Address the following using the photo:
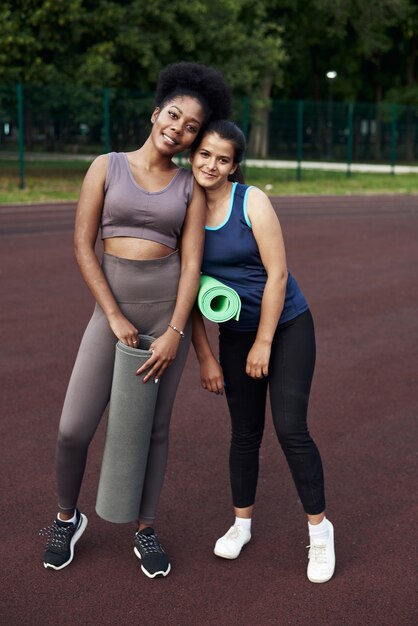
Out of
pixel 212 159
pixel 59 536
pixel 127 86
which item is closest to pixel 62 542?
pixel 59 536

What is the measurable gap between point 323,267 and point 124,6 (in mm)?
15736

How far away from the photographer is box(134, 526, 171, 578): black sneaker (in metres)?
3.59

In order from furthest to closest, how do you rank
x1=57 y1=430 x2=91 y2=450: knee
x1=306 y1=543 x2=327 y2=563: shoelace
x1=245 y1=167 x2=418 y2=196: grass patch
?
x1=245 y1=167 x2=418 y2=196: grass patch < x1=306 y1=543 x2=327 y2=563: shoelace < x1=57 y1=430 x2=91 y2=450: knee

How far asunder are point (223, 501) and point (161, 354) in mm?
1189

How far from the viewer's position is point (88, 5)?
2448 centimetres

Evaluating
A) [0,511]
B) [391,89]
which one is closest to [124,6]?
[0,511]

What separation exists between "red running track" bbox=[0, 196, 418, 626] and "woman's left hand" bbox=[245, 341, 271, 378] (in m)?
0.79

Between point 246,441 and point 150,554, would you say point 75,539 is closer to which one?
point 150,554

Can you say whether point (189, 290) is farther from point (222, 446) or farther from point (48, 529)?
point (222, 446)

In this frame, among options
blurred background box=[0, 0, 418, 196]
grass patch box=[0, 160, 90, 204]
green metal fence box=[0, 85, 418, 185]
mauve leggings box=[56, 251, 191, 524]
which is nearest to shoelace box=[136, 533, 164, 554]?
mauve leggings box=[56, 251, 191, 524]

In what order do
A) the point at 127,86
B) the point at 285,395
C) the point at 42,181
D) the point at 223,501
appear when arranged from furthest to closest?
the point at 127,86
the point at 42,181
the point at 223,501
the point at 285,395

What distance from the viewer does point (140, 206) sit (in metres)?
3.36

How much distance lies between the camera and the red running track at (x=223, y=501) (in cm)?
338

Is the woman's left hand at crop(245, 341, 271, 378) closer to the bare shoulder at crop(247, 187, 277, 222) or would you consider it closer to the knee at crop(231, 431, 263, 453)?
the knee at crop(231, 431, 263, 453)
